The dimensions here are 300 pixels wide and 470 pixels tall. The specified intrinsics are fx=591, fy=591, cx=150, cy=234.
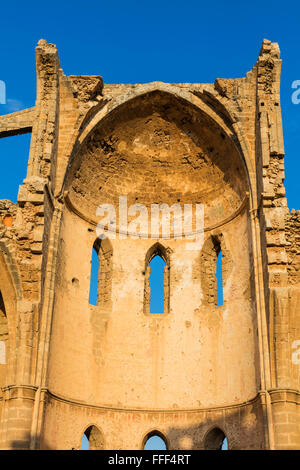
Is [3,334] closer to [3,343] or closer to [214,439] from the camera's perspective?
[3,343]

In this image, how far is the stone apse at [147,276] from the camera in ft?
39.2

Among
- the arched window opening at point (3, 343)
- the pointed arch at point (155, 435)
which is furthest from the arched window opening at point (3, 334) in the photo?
the pointed arch at point (155, 435)

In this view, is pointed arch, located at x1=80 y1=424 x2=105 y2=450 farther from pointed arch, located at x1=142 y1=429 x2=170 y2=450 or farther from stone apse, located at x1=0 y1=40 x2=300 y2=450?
pointed arch, located at x1=142 y1=429 x2=170 y2=450

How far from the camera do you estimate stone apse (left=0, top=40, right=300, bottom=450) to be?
1196cm

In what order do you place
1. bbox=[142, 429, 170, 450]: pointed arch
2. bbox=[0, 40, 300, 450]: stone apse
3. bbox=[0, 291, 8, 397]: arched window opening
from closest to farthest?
1. bbox=[0, 40, 300, 450]: stone apse
2. bbox=[0, 291, 8, 397]: arched window opening
3. bbox=[142, 429, 170, 450]: pointed arch

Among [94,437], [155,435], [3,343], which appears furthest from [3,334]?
[155,435]

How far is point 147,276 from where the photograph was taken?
1572 centimetres

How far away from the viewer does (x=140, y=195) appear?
1628cm

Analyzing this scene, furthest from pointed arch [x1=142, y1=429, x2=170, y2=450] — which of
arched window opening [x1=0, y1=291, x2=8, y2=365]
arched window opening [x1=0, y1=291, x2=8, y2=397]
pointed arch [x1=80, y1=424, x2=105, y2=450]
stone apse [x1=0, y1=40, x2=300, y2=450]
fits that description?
arched window opening [x1=0, y1=291, x2=8, y2=365]

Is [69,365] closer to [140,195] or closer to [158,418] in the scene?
[158,418]

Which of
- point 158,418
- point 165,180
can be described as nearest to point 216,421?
point 158,418

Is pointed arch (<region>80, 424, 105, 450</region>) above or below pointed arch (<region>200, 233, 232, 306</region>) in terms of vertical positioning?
below
